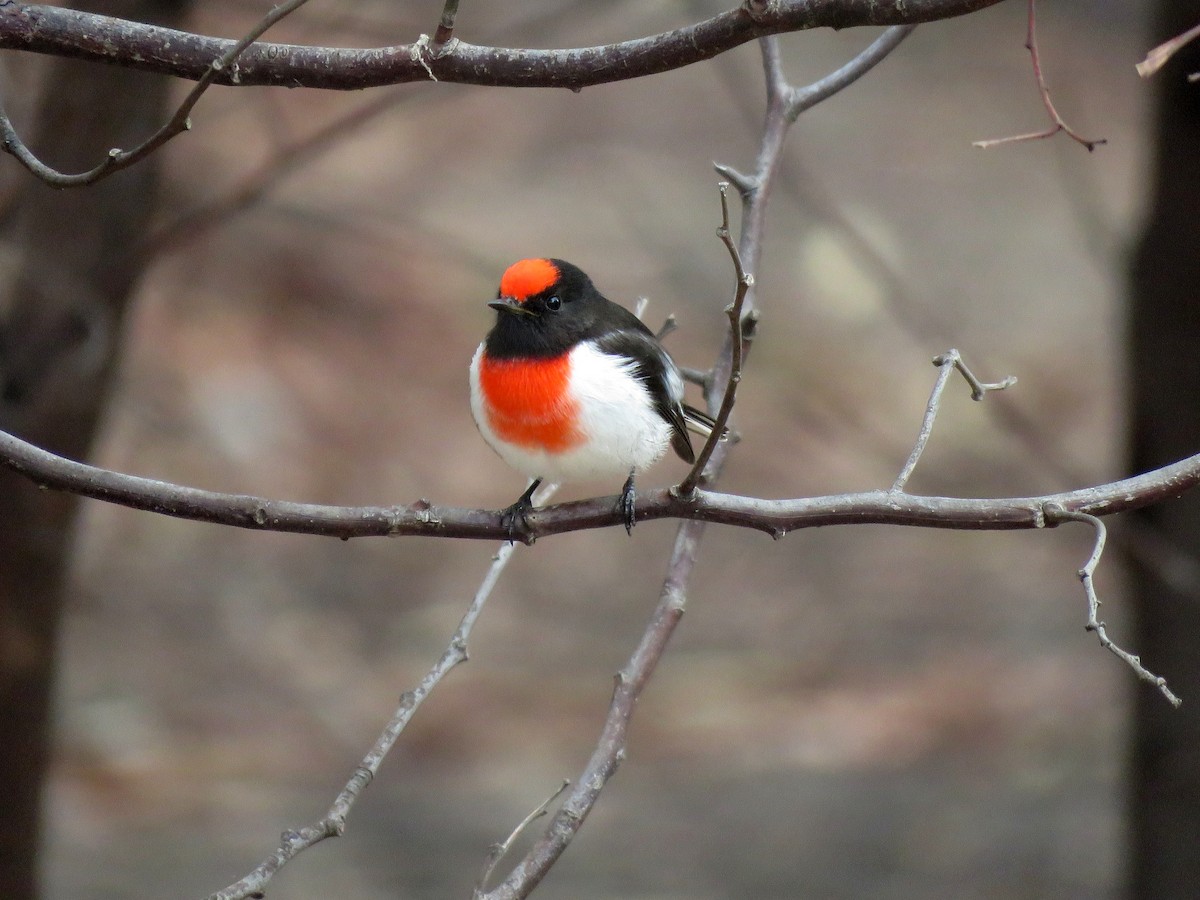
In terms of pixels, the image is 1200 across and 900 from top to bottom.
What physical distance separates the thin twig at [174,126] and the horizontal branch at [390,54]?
0.06m

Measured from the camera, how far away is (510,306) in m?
3.22

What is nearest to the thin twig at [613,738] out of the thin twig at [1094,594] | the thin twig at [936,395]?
the thin twig at [936,395]

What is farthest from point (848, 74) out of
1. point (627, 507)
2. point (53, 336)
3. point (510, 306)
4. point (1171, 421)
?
point (53, 336)

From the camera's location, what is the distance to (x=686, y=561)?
2.97 meters

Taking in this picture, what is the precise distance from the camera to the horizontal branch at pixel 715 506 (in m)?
2.17

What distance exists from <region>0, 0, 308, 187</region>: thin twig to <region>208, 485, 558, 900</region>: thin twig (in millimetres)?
1059

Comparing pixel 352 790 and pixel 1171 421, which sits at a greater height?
pixel 1171 421

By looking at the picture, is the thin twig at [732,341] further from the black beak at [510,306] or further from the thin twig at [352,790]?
the black beak at [510,306]

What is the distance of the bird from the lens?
3.13 meters

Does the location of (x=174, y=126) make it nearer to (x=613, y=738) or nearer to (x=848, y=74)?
(x=613, y=738)

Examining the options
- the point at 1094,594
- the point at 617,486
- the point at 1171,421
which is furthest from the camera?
the point at 617,486

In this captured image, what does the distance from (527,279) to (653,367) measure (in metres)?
0.39

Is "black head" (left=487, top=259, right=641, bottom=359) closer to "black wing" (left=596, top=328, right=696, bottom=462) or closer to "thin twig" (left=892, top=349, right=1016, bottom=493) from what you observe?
"black wing" (left=596, top=328, right=696, bottom=462)

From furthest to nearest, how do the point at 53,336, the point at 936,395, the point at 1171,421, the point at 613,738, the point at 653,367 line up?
the point at 1171,421, the point at 53,336, the point at 653,367, the point at 613,738, the point at 936,395
